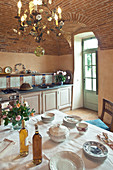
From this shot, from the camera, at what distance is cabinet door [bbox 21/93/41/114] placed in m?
3.55

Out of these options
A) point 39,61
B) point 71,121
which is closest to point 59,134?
point 71,121

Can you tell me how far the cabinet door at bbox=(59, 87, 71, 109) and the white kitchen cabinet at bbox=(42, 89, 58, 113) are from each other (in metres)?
0.22

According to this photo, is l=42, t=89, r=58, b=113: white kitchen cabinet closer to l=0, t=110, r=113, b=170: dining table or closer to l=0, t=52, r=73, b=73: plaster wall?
l=0, t=52, r=73, b=73: plaster wall

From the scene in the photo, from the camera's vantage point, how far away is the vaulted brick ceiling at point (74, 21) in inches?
105

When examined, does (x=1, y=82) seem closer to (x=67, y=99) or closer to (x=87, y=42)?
(x=67, y=99)

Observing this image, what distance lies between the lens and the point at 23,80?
429 cm

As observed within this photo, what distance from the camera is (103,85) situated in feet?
12.1

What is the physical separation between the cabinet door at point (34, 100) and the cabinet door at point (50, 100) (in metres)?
0.20

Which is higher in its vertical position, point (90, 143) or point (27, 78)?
point (27, 78)

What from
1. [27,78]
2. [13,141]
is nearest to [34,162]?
[13,141]

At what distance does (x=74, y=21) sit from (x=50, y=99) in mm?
2289

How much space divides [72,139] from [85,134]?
0.60 ft

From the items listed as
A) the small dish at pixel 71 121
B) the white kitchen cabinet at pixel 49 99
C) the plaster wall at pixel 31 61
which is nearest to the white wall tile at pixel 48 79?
the plaster wall at pixel 31 61

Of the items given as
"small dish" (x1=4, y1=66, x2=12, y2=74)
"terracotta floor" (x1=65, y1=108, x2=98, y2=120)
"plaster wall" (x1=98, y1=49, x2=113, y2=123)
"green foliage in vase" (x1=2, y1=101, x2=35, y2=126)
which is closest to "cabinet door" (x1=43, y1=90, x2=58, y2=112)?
"terracotta floor" (x1=65, y1=108, x2=98, y2=120)
